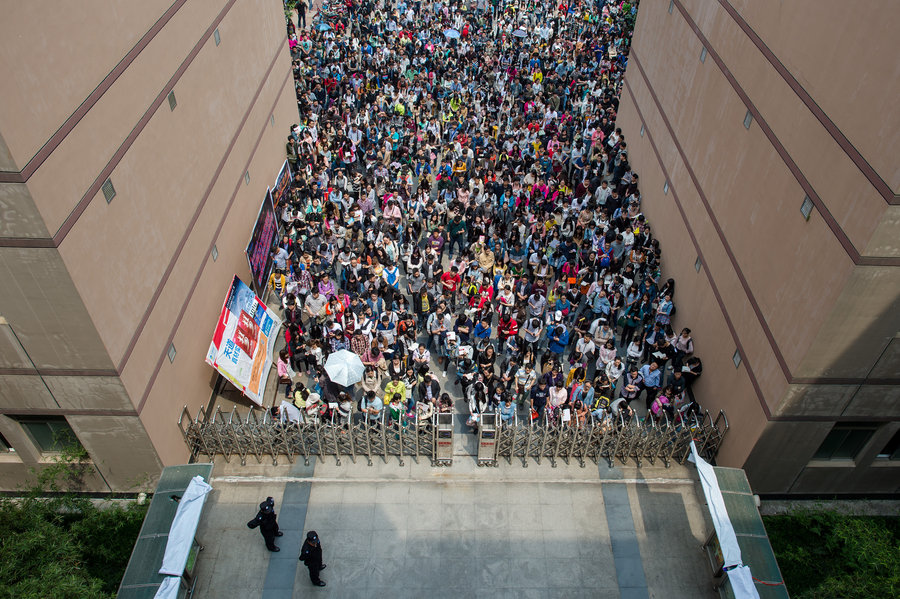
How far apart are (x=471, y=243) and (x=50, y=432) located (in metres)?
11.7

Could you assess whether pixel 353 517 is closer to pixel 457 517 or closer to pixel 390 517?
pixel 390 517

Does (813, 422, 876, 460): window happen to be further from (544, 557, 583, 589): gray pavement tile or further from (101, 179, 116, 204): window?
(101, 179, 116, 204): window

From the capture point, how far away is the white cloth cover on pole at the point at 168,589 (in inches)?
401

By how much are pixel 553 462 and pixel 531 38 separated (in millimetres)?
24849

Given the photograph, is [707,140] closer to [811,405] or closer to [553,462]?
[811,405]

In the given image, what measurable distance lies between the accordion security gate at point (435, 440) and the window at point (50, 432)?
6.67ft

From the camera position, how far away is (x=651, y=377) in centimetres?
1530

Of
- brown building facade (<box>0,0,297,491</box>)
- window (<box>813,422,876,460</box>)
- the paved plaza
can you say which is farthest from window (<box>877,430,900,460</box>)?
brown building facade (<box>0,0,297,491</box>)

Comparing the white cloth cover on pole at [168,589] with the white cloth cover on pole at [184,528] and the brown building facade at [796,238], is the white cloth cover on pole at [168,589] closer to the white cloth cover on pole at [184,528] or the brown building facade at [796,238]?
the white cloth cover on pole at [184,528]

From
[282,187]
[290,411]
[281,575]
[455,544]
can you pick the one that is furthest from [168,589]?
[282,187]

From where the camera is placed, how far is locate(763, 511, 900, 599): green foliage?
31.7ft

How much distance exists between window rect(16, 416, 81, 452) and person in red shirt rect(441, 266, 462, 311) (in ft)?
29.8

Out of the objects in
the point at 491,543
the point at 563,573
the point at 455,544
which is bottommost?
the point at 455,544

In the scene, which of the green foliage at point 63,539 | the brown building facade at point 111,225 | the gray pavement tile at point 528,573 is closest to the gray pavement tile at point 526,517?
the gray pavement tile at point 528,573
